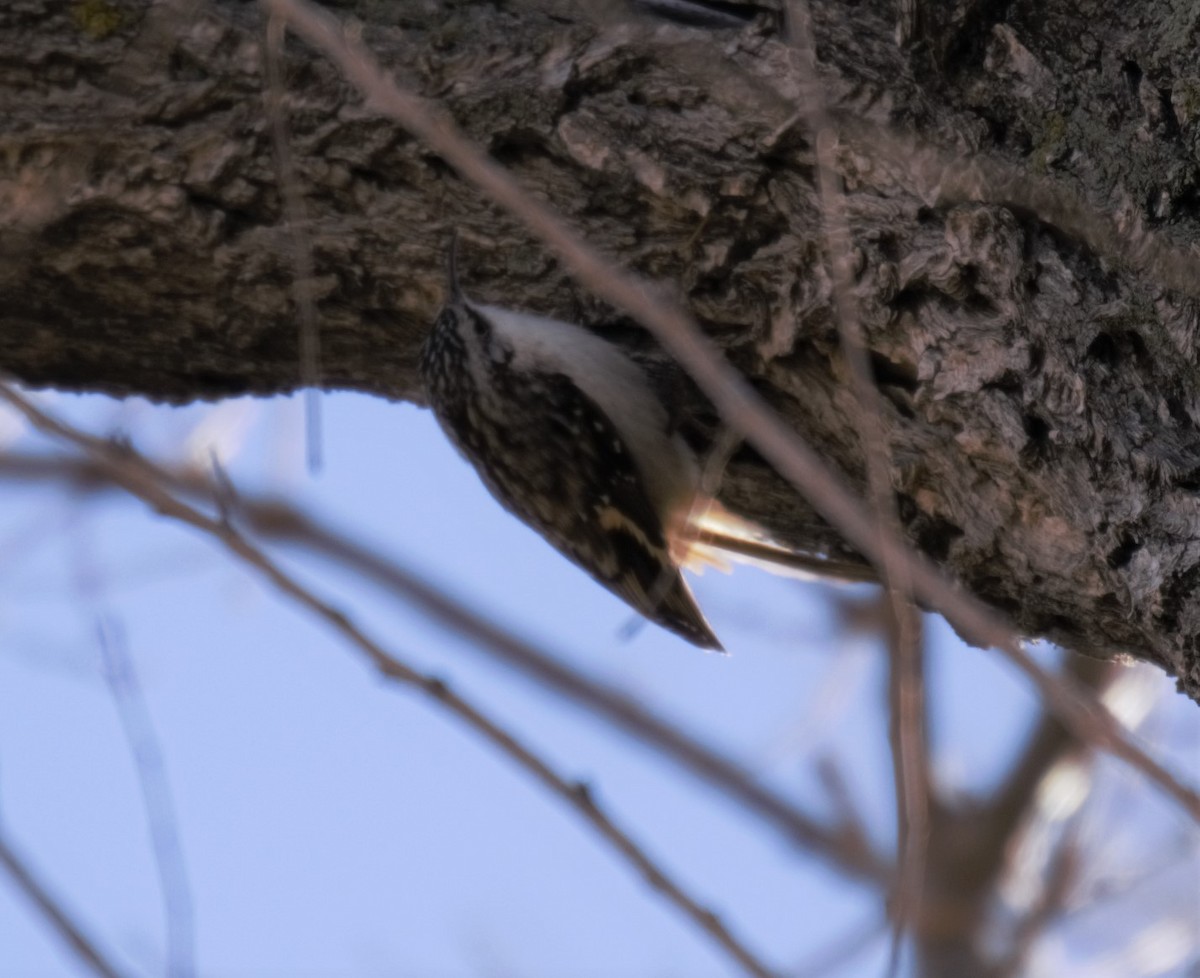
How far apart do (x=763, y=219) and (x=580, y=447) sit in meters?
0.98

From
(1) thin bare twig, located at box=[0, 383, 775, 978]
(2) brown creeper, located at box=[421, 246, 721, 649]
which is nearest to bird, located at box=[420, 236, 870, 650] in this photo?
(2) brown creeper, located at box=[421, 246, 721, 649]

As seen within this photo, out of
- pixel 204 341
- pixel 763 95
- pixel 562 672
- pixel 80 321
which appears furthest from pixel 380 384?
pixel 562 672

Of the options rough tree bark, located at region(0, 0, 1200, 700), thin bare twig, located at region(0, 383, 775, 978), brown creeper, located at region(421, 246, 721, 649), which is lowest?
thin bare twig, located at region(0, 383, 775, 978)

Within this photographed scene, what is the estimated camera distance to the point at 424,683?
1519mm

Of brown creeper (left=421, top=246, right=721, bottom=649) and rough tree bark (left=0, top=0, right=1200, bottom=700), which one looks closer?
rough tree bark (left=0, top=0, right=1200, bottom=700)

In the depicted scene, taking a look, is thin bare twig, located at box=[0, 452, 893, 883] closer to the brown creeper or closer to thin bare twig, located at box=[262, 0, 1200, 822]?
the brown creeper

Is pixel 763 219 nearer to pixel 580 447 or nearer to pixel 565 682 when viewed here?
pixel 580 447

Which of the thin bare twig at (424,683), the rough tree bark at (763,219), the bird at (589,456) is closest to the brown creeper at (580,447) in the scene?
the bird at (589,456)

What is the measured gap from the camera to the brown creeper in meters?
3.03

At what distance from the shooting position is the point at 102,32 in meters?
2.53

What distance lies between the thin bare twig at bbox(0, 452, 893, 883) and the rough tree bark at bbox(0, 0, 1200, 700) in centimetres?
190

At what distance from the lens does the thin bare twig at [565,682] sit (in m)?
4.60

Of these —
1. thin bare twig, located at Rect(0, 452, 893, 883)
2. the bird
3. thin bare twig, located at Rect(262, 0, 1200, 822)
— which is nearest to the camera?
thin bare twig, located at Rect(262, 0, 1200, 822)

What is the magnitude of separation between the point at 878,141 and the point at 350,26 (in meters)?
0.88
